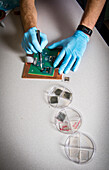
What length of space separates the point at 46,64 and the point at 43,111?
0.36m

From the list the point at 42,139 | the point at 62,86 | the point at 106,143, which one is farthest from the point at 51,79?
the point at 106,143

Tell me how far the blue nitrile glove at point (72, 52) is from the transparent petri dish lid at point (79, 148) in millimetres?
436

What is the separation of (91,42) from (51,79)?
1.59 ft

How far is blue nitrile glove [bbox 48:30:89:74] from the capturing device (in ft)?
2.72

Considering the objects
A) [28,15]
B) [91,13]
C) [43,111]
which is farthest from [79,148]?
[28,15]

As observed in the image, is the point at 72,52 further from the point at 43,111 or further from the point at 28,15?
the point at 28,15

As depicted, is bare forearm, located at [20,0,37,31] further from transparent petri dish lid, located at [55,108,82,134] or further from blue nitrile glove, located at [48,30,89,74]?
transparent petri dish lid, located at [55,108,82,134]

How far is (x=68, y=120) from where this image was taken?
0.66m

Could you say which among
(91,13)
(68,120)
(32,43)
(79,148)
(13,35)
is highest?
(91,13)

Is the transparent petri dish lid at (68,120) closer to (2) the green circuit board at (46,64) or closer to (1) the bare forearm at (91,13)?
(2) the green circuit board at (46,64)

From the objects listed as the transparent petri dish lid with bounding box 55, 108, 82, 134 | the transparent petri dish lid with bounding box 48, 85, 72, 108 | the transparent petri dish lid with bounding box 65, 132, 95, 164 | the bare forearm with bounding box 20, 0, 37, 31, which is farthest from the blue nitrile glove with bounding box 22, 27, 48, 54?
the transparent petri dish lid with bounding box 65, 132, 95, 164

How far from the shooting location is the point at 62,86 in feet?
2.55

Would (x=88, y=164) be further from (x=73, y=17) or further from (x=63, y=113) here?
(x=73, y=17)

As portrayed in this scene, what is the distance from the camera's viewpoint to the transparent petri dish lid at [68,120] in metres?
0.63
